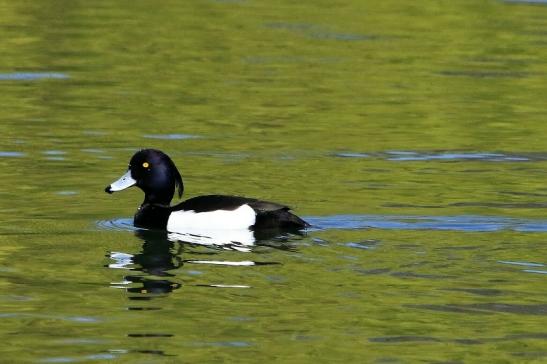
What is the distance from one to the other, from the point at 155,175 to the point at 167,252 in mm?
1617

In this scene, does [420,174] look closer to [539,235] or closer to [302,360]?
[539,235]

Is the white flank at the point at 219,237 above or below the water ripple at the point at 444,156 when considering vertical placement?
below

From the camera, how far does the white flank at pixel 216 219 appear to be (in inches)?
496

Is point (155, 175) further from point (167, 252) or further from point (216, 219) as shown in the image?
point (167, 252)

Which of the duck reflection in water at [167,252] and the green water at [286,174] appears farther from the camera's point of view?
the duck reflection in water at [167,252]

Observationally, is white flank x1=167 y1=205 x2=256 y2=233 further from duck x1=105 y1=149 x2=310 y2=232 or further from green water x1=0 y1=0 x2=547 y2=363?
green water x1=0 y1=0 x2=547 y2=363

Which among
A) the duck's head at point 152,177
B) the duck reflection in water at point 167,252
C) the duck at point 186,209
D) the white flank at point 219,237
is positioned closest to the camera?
the duck reflection in water at point 167,252

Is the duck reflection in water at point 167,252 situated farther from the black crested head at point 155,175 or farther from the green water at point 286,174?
the black crested head at point 155,175

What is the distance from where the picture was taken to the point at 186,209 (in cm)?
1286

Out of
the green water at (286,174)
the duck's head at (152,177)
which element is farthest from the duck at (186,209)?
the green water at (286,174)

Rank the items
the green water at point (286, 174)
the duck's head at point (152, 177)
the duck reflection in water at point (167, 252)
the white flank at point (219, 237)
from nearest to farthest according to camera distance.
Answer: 1. the green water at point (286, 174)
2. the duck reflection in water at point (167, 252)
3. the white flank at point (219, 237)
4. the duck's head at point (152, 177)

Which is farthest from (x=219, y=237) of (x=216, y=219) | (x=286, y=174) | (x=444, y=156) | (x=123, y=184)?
(x=444, y=156)

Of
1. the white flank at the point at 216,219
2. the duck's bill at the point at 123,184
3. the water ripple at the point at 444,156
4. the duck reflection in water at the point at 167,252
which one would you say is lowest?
the duck reflection in water at the point at 167,252

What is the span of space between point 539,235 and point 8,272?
415 centimetres
